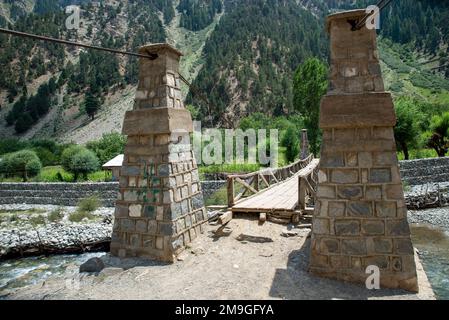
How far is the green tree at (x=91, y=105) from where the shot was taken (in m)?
77.6

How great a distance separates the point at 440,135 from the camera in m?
27.3

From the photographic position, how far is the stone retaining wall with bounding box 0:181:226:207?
23.8 metres

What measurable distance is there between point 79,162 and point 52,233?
1542 centimetres

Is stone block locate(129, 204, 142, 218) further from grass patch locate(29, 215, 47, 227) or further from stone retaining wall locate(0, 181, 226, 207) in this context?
stone retaining wall locate(0, 181, 226, 207)

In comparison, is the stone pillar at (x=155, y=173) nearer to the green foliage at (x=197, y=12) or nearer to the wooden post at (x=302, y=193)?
the wooden post at (x=302, y=193)

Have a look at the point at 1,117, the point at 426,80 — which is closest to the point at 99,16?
the point at 1,117

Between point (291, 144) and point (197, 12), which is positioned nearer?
point (291, 144)

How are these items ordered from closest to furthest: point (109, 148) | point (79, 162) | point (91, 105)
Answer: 1. point (79, 162)
2. point (109, 148)
3. point (91, 105)

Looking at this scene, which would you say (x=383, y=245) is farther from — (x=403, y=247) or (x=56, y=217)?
(x=56, y=217)

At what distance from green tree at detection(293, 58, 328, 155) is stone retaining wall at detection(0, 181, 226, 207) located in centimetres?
1498

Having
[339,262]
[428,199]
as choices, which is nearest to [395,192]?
[339,262]

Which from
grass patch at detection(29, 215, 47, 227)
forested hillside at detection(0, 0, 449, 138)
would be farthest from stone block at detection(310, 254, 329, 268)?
forested hillside at detection(0, 0, 449, 138)

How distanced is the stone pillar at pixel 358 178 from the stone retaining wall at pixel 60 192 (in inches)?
699

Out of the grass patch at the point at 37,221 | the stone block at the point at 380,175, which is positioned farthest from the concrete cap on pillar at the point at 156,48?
the grass patch at the point at 37,221
